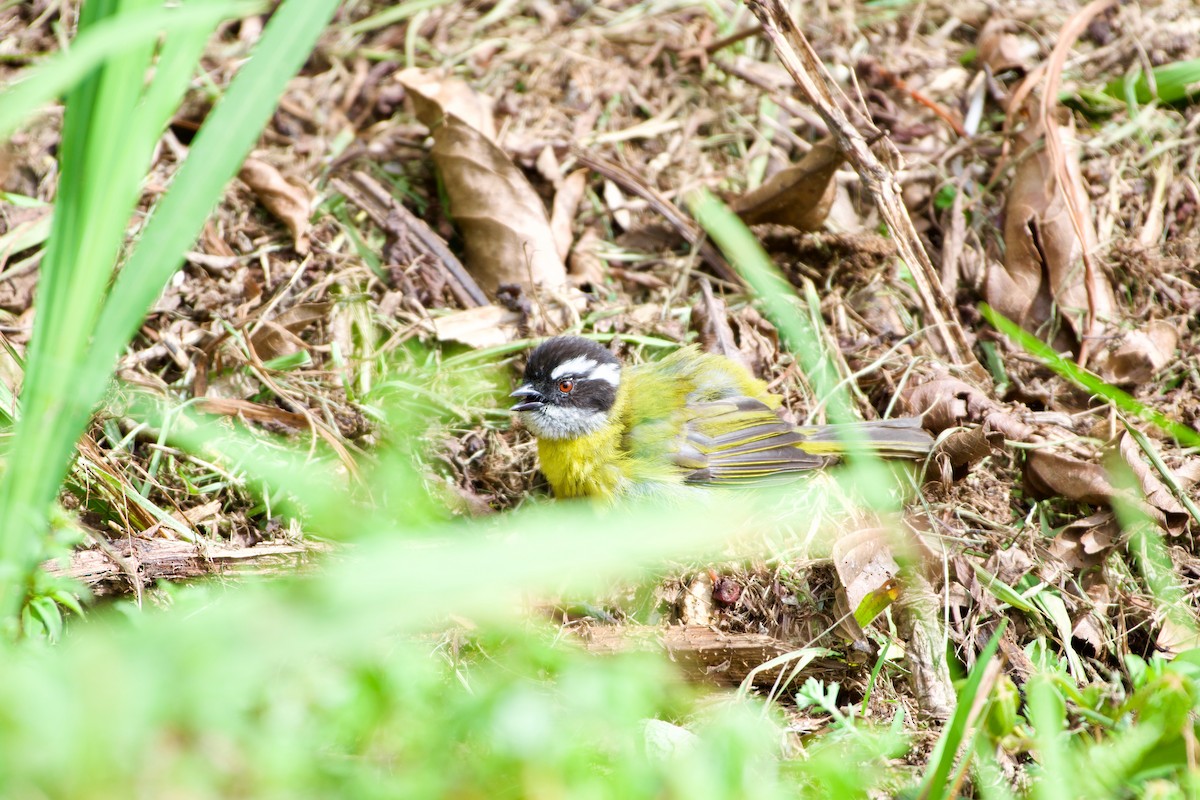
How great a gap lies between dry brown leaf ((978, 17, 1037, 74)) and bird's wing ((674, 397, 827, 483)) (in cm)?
317

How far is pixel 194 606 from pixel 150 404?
1.77m

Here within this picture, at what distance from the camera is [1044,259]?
212 inches

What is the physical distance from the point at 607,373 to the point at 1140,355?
2793 mm

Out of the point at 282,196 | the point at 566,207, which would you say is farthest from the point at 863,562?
the point at 282,196

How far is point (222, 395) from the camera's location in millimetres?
4773

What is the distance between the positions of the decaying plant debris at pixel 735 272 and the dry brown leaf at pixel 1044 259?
0.06 ft

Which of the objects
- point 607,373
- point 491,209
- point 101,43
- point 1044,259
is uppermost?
point 101,43

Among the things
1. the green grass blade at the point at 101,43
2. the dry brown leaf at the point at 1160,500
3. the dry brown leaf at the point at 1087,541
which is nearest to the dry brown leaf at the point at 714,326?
the dry brown leaf at the point at 1087,541

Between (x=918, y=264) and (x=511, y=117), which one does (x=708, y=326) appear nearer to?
(x=918, y=264)

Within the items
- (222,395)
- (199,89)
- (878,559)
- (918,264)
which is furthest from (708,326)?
(199,89)

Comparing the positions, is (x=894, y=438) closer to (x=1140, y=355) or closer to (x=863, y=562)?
(x=863, y=562)

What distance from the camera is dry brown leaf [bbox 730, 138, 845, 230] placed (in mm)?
5277

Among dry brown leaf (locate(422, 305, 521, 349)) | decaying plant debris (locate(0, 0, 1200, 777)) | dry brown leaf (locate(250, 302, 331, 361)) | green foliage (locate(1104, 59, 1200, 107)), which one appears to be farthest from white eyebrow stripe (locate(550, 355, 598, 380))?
green foliage (locate(1104, 59, 1200, 107))

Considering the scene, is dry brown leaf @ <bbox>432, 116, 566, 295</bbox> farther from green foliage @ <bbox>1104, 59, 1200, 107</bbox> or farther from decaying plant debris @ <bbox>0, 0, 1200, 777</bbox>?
green foliage @ <bbox>1104, 59, 1200, 107</bbox>
